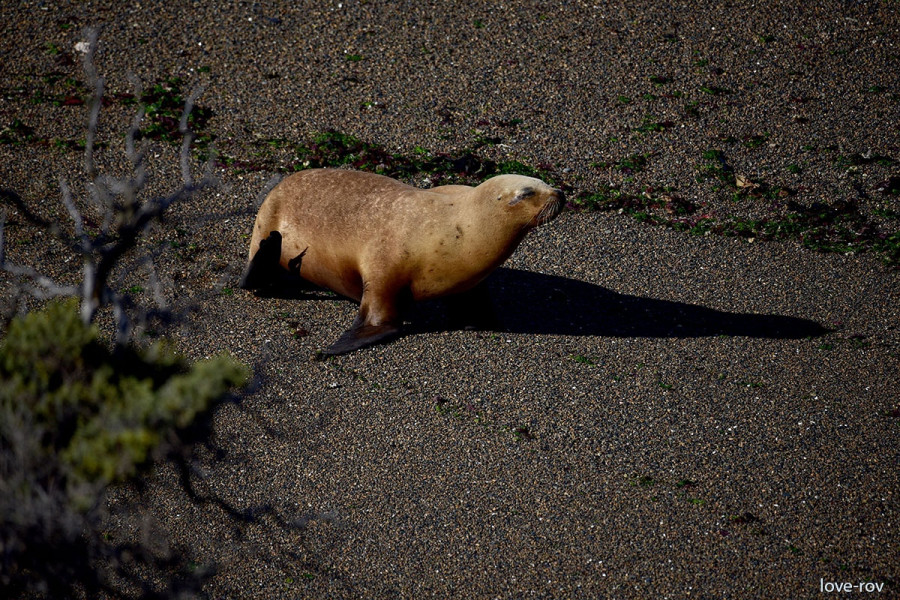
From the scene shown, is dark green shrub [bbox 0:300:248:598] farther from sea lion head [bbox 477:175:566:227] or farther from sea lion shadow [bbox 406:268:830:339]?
sea lion shadow [bbox 406:268:830:339]

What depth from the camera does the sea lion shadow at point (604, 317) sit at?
24.3 ft

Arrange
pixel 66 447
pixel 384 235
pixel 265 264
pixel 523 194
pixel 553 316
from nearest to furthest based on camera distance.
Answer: pixel 66 447
pixel 523 194
pixel 384 235
pixel 265 264
pixel 553 316

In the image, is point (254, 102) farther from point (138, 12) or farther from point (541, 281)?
point (541, 281)

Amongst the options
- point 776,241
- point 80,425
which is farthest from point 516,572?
point 776,241

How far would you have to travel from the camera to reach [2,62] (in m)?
10.5

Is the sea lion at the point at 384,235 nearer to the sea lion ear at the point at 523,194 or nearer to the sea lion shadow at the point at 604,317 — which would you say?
the sea lion ear at the point at 523,194

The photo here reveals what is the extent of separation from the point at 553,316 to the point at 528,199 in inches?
56.0

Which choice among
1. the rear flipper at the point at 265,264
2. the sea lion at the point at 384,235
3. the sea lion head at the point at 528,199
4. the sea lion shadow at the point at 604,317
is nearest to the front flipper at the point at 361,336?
the sea lion at the point at 384,235

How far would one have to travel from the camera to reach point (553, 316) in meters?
7.58

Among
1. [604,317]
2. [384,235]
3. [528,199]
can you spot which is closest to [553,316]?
[604,317]

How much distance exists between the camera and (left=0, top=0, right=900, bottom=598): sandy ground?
17.6 ft

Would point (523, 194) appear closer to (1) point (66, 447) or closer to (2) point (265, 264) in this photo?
(2) point (265, 264)

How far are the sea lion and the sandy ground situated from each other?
325 mm

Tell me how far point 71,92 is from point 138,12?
173cm
